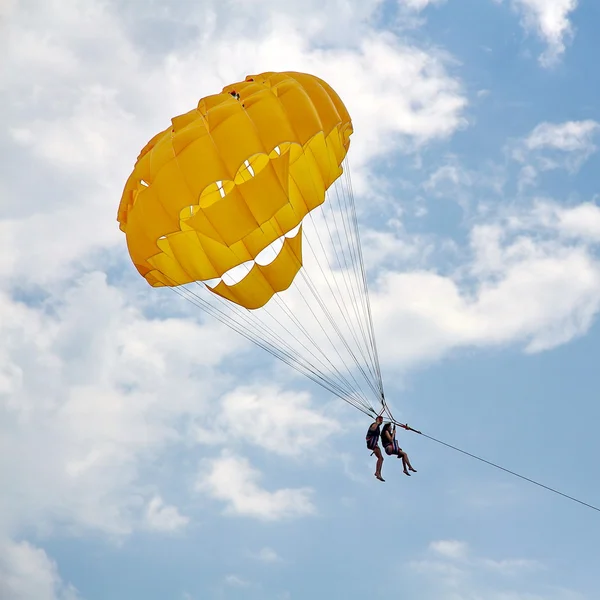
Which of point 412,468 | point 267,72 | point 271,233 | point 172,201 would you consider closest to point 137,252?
point 172,201

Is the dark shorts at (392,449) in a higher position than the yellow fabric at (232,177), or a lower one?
lower

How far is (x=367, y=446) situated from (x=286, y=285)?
396 cm

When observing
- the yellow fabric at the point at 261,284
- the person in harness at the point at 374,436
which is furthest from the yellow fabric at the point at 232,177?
the person in harness at the point at 374,436

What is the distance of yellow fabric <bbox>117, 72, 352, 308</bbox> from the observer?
20.9 metres

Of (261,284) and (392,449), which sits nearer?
(392,449)

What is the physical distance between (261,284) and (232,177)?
3266 mm

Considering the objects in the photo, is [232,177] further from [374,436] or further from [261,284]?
[374,436]

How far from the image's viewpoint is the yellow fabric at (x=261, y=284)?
2334cm

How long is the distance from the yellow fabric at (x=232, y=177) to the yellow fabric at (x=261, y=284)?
0.05 metres

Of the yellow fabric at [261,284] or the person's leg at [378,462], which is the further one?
the yellow fabric at [261,284]

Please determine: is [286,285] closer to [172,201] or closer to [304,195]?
[304,195]

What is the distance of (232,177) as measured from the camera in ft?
68.3

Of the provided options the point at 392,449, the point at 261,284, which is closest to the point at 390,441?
the point at 392,449

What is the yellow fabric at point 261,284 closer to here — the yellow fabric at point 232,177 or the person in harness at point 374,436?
the yellow fabric at point 232,177
